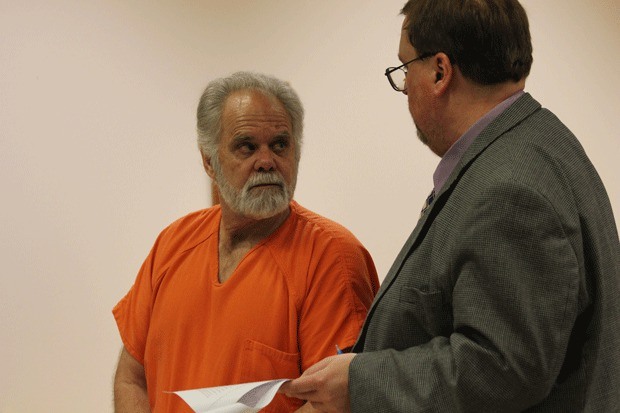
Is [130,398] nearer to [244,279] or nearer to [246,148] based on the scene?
[244,279]

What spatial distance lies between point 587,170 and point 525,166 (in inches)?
5.4

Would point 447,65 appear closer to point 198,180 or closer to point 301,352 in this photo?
point 301,352

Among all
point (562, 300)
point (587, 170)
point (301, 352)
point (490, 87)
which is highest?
point (490, 87)

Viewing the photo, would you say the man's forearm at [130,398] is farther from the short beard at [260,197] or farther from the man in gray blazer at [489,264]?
the man in gray blazer at [489,264]

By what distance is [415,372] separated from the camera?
1.22 m

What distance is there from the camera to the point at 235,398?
1.35 metres

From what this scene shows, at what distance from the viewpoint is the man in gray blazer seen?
3.75 feet

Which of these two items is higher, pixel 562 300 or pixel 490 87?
pixel 490 87

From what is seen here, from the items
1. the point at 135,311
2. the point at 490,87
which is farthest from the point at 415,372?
the point at 135,311

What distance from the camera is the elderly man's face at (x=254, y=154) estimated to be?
185 cm

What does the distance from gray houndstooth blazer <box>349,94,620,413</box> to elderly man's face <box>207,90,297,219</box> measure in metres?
0.59

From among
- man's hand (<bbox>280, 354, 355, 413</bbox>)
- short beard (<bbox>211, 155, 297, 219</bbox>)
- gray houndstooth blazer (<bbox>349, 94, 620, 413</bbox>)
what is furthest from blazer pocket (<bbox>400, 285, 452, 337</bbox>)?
short beard (<bbox>211, 155, 297, 219</bbox>)

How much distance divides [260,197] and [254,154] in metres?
0.12

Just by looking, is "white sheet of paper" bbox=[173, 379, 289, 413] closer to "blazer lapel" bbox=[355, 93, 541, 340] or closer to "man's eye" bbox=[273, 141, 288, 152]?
"blazer lapel" bbox=[355, 93, 541, 340]
